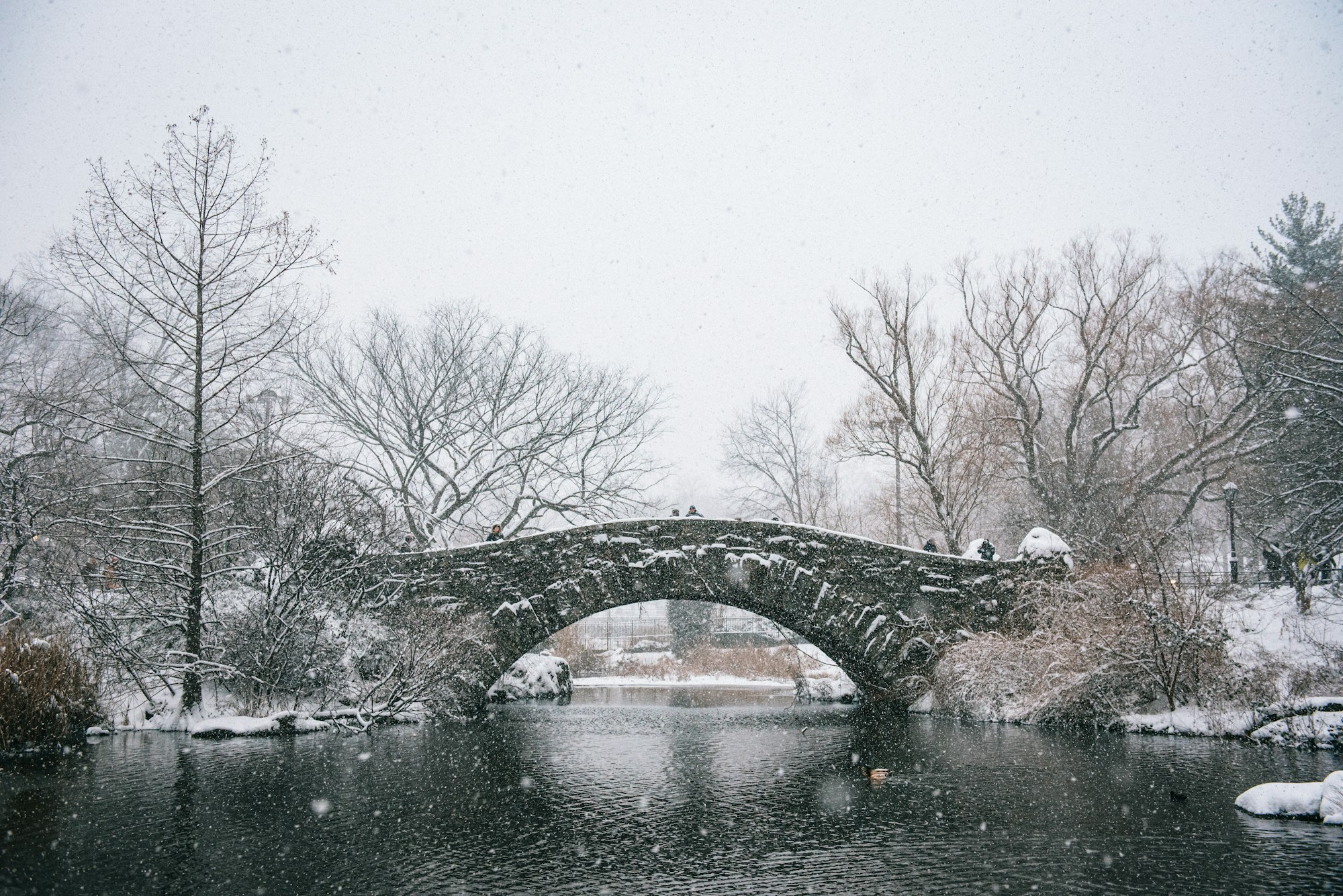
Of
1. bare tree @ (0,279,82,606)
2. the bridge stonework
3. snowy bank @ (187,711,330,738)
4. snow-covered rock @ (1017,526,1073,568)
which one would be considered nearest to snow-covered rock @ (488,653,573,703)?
the bridge stonework

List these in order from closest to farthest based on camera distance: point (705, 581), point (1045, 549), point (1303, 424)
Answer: point (705, 581) → point (1045, 549) → point (1303, 424)

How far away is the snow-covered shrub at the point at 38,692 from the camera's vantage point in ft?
28.7

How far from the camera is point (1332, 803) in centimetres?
611

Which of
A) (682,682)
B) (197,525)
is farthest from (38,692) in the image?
(682,682)

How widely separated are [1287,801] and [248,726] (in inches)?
441

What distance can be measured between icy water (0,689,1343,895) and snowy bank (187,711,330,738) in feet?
1.17

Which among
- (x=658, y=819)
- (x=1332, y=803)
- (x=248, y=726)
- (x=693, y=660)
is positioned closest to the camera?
(x=1332, y=803)

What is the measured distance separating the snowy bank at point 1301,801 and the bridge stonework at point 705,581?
677cm

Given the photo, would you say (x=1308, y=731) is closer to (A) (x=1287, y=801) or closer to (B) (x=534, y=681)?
(A) (x=1287, y=801)

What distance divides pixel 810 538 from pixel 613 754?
16.1 feet

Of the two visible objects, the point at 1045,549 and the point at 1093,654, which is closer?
the point at 1093,654

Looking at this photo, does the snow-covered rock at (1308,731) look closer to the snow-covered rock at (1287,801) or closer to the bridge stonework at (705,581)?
the snow-covered rock at (1287,801)

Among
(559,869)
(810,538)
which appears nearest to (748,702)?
(810,538)

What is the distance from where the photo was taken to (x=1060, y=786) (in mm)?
7590
